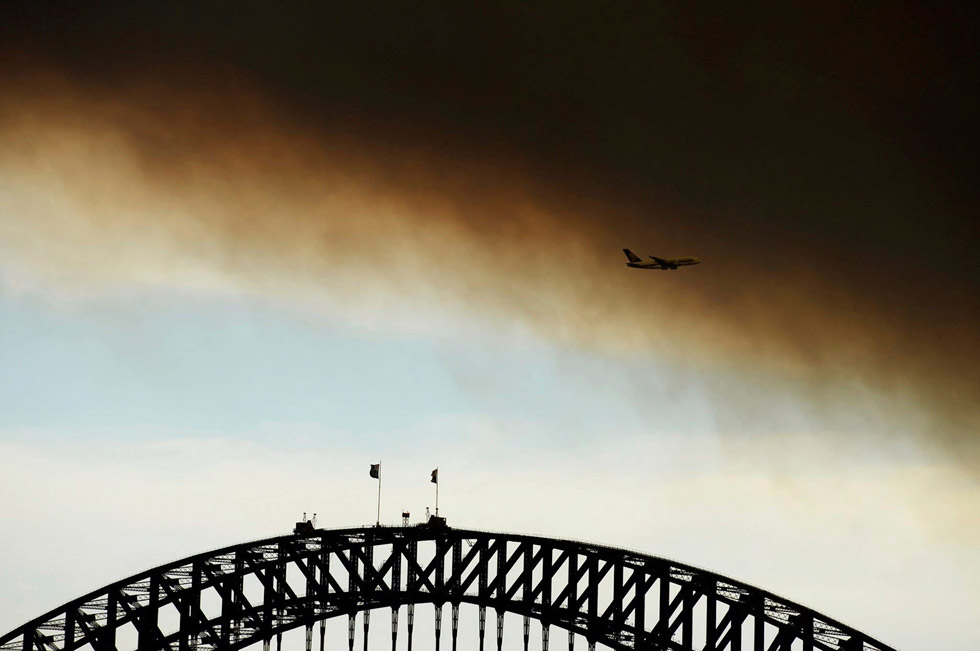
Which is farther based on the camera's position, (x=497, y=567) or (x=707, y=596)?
(x=497, y=567)

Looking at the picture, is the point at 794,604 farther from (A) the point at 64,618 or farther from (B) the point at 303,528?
(A) the point at 64,618

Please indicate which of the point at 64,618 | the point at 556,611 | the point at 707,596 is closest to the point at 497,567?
the point at 556,611

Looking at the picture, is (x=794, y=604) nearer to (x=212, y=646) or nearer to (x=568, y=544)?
(x=568, y=544)

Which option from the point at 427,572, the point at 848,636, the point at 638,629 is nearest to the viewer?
the point at 848,636

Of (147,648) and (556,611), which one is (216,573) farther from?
(556,611)

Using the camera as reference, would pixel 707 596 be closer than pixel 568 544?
Yes

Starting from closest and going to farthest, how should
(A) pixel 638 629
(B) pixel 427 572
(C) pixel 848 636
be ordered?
(C) pixel 848 636 < (A) pixel 638 629 < (B) pixel 427 572

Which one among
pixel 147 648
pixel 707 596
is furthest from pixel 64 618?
pixel 707 596
